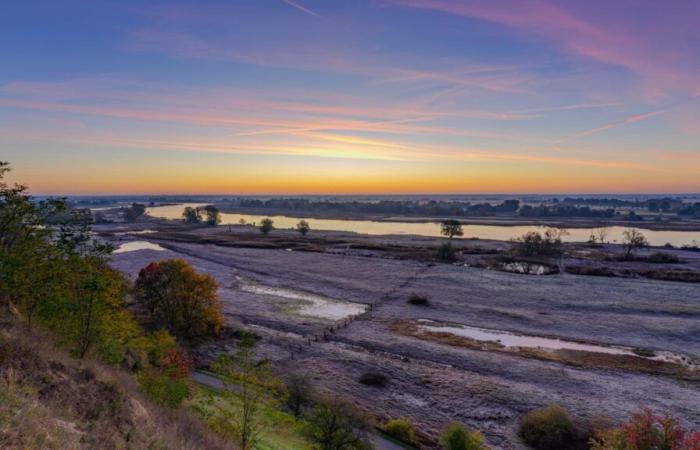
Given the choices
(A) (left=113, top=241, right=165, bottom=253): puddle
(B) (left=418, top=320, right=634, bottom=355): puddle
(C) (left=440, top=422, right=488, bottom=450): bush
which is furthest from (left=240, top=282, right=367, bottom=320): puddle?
(A) (left=113, top=241, right=165, bottom=253): puddle

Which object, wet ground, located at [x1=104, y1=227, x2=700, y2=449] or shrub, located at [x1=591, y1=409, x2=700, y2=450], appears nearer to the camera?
shrub, located at [x1=591, y1=409, x2=700, y2=450]

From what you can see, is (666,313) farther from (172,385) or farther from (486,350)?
(172,385)

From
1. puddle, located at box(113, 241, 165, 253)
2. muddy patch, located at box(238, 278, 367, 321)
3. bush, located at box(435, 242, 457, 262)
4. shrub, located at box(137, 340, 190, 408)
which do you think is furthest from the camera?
puddle, located at box(113, 241, 165, 253)

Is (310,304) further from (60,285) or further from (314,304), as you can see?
(60,285)

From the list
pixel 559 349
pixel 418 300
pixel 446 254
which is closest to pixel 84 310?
pixel 559 349

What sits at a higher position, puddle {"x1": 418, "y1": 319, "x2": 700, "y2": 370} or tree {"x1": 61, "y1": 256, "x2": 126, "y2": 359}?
tree {"x1": 61, "y1": 256, "x2": 126, "y2": 359}

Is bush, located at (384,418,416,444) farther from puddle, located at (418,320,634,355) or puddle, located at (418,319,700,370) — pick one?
puddle, located at (418,320,634,355)

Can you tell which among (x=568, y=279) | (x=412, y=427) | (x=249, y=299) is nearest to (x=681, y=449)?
(x=412, y=427)
